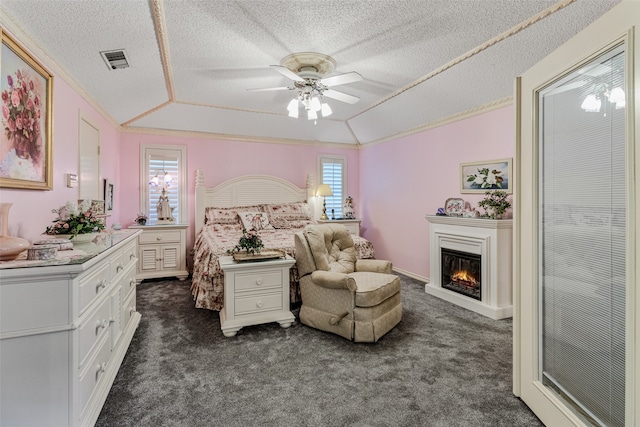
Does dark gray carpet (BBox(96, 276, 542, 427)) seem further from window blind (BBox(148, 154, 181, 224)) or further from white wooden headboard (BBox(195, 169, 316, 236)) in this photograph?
white wooden headboard (BBox(195, 169, 316, 236))

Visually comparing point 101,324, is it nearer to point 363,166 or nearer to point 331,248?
point 331,248

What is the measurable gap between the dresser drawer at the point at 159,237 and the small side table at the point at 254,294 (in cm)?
209

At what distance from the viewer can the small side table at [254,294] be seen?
9.41 feet

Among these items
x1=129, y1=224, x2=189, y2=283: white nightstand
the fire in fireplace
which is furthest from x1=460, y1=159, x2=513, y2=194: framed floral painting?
x1=129, y1=224, x2=189, y2=283: white nightstand

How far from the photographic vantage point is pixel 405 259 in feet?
17.0

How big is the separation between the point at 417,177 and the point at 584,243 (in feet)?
11.4

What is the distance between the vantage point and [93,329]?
68.5 inches

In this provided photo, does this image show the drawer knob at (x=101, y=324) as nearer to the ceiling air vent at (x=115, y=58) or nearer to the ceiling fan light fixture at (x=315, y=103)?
the ceiling air vent at (x=115, y=58)

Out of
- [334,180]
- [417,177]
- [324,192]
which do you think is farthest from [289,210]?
[417,177]

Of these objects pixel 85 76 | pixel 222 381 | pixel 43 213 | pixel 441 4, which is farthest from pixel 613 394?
pixel 85 76

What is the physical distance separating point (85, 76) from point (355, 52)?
8.60 ft

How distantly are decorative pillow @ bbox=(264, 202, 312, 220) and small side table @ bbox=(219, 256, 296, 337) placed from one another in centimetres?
238

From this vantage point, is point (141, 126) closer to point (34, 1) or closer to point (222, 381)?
point (34, 1)

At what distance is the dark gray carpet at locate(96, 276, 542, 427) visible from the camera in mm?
1788
